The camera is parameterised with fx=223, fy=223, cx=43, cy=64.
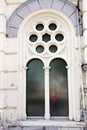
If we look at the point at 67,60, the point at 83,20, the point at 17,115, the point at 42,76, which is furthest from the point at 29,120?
the point at 83,20

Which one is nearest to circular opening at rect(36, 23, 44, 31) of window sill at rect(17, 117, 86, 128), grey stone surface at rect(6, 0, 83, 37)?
grey stone surface at rect(6, 0, 83, 37)

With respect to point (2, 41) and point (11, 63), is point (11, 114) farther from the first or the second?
point (2, 41)

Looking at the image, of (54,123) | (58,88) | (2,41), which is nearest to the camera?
(54,123)

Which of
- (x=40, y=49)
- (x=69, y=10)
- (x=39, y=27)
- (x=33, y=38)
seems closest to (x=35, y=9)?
(x=39, y=27)

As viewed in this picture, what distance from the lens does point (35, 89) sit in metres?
4.73

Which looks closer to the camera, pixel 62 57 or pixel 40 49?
pixel 62 57

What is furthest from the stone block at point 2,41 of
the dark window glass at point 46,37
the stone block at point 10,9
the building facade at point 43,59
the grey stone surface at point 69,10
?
the grey stone surface at point 69,10

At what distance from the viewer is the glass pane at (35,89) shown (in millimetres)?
4668

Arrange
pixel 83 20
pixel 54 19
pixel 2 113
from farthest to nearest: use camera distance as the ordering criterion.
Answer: pixel 54 19, pixel 83 20, pixel 2 113

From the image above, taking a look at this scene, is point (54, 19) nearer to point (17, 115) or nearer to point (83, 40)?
point (83, 40)

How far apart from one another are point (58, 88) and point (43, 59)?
2.26ft

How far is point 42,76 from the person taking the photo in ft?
15.6

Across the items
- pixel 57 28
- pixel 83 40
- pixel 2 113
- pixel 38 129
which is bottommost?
pixel 38 129

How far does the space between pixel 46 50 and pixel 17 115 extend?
1.47 m
